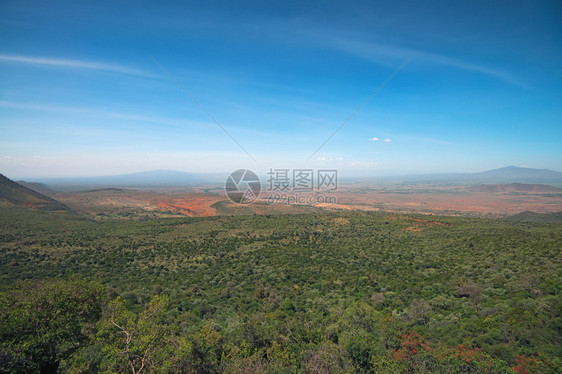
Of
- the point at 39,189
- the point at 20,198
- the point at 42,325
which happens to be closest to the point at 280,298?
the point at 42,325

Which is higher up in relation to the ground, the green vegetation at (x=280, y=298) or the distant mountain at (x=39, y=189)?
the distant mountain at (x=39, y=189)

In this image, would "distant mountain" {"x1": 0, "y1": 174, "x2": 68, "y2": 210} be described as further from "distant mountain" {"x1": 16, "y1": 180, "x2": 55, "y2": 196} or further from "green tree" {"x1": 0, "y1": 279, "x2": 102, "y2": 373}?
"green tree" {"x1": 0, "y1": 279, "x2": 102, "y2": 373}

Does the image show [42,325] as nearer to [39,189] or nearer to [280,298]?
[280,298]

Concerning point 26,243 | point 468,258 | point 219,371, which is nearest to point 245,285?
point 219,371

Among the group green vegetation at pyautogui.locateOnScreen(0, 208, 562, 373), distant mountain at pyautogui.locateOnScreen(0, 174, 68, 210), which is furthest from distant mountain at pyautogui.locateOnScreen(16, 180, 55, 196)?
green vegetation at pyautogui.locateOnScreen(0, 208, 562, 373)

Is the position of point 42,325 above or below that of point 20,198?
below

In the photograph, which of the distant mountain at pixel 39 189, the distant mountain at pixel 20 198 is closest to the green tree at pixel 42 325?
the distant mountain at pixel 20 198

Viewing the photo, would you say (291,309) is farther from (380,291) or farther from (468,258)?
(468,258)

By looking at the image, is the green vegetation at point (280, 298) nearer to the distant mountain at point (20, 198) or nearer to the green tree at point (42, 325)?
the green tree at point (42, 325)
